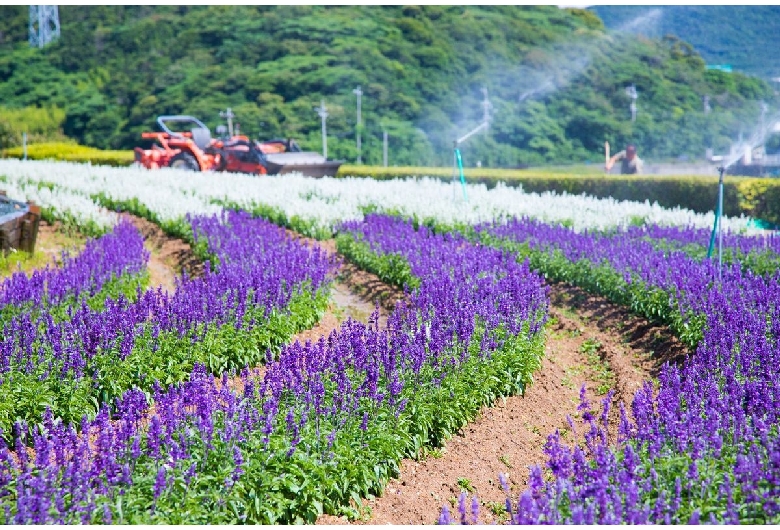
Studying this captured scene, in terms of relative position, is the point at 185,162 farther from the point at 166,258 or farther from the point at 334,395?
the point at 334,395

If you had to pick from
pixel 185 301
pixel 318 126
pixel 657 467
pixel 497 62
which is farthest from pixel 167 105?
pixel 657 467

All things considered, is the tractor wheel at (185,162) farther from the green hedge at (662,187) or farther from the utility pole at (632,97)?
the utility pole at (632,97)

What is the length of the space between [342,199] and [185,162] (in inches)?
369

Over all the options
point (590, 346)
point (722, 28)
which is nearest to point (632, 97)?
point (722, 28)

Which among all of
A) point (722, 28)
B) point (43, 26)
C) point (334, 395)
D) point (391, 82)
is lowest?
point (334, 395)

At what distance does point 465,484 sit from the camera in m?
4.82

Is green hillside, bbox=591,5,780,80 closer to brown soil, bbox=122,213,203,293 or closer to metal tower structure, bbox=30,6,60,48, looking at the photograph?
brown soil, bbox=122,213,203,293

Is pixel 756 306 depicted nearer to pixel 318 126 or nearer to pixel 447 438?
pixel 447 438

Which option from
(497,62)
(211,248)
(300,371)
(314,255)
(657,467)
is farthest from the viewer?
(497,62)

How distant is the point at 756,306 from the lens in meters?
6.64

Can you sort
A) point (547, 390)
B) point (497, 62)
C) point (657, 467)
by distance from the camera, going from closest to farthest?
1. point (657, 467)
2. point (547, 390)
3. point (497, 62)

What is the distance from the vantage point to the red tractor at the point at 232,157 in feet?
69.5

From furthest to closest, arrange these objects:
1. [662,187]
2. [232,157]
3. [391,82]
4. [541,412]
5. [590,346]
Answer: [391,82]
[232,157]
[662,187]
[590,346]
[541,412]

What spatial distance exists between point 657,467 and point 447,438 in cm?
170
